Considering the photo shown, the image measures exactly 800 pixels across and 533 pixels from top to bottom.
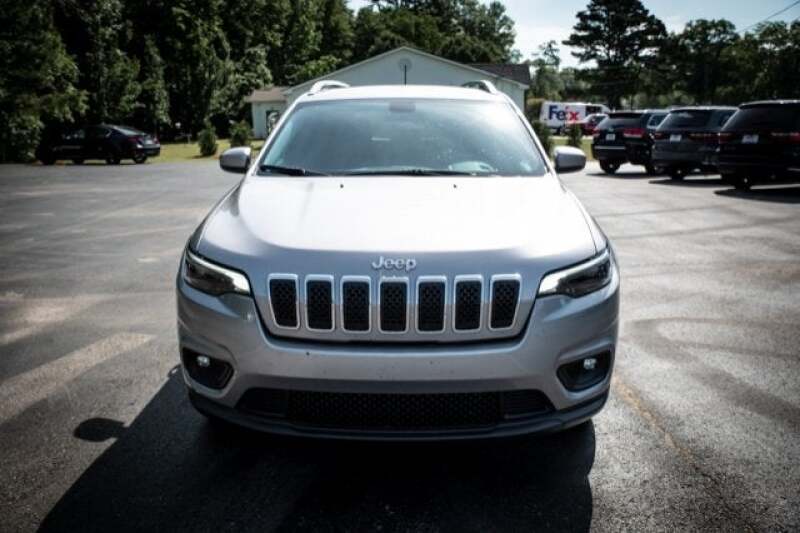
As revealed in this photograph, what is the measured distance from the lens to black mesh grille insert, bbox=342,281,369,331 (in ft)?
7.86

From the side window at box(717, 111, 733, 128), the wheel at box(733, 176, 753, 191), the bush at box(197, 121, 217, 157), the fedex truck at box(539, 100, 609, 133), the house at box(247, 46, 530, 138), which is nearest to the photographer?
the wheel at box(733, 176, 753, 191)

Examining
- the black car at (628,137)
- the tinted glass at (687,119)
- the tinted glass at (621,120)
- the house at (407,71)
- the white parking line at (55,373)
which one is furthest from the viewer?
the house at (407,71)

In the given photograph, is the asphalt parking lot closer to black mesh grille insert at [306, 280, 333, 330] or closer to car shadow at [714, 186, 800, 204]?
black mesh grille insert at [306, 280, 333, 330]

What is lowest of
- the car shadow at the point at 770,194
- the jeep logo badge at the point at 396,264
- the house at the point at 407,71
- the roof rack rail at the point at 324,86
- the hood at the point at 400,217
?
the car shadow at the point at 770,194

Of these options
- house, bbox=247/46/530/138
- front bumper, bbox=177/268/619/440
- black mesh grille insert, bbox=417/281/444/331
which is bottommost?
front bumper, bbox=177/268/619/440

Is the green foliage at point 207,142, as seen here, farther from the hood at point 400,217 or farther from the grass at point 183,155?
the hood at point 400,217

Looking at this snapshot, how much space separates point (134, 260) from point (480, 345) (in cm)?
606

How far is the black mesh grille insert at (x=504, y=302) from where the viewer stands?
2.43 metres

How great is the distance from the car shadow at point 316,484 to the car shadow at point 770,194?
11.4 metres

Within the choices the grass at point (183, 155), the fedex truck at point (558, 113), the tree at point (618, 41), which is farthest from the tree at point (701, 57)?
the grass at point (183, 155)

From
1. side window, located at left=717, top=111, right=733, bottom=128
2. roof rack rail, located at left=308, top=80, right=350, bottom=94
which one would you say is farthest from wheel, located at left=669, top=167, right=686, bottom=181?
roof rack rail, located at left=308, top=80, right=350, bottom=94

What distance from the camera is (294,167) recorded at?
3656 millimetres

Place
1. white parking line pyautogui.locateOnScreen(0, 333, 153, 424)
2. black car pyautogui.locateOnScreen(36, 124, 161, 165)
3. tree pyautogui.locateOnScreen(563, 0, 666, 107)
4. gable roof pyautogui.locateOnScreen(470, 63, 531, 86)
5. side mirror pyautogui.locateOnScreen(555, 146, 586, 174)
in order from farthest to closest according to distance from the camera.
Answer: tree pyautogui.locateOnScreen(563, 0, 666, 107), gable roof pyautogui.locateOnScreen(470, 63, 531, 86), black car pyautogui.locateOnScreen(36, 124, 161, 165), side mirror pyautogui.locateOnScreen(555, 146, 586, 174), white parking line pyautogui.locateOnScreen(0, 333, 153, 424)

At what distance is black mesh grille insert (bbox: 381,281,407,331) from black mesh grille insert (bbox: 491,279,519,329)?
0.34 metres
